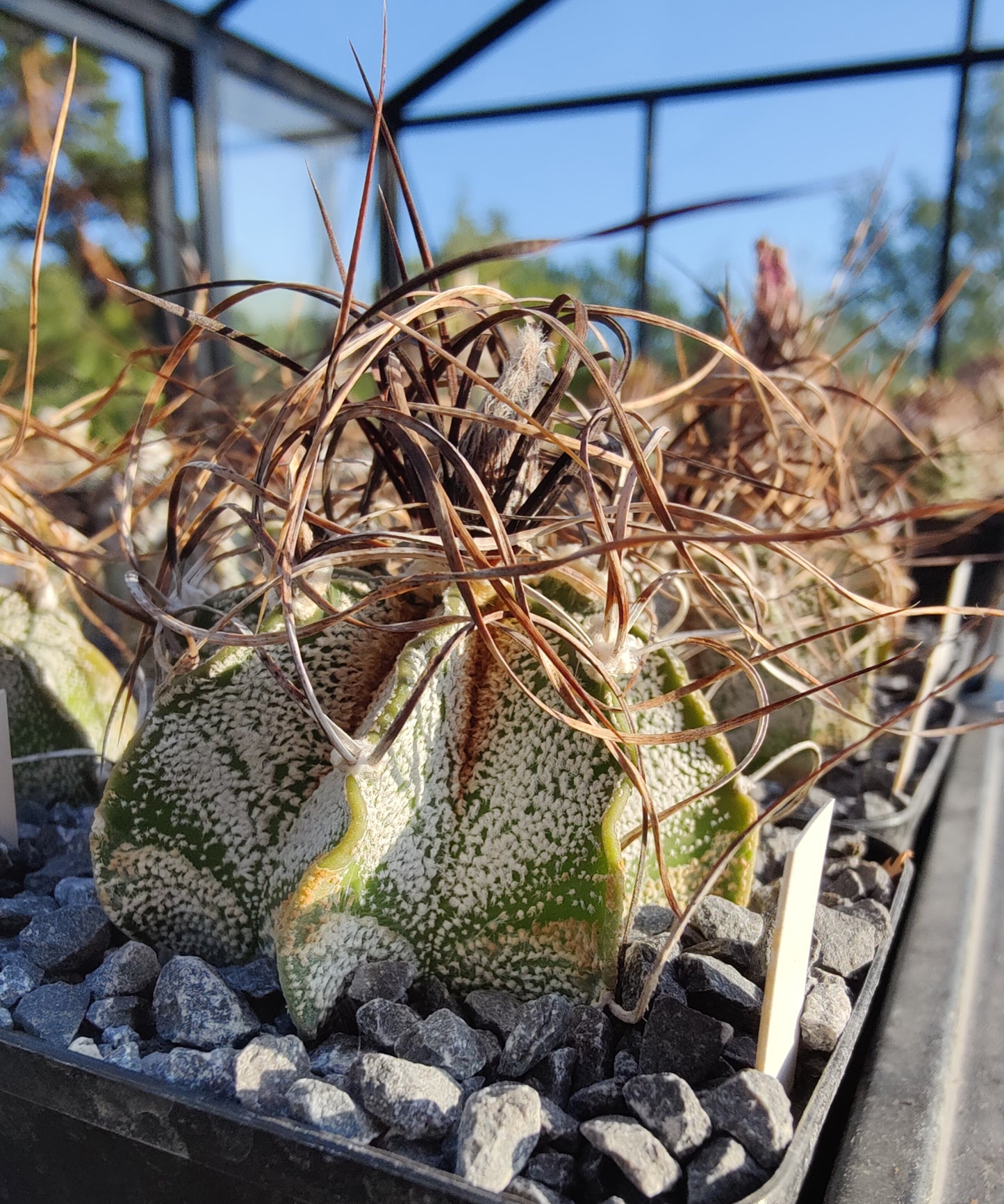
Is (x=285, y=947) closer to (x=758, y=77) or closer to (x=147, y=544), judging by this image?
(x=147, y=544)

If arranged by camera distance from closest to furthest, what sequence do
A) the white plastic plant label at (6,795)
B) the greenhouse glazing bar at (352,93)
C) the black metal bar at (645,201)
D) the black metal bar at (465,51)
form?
the white plastic plant label at (6,795)
the greenhouse glazing bar at (352,93)
the black metal bar at (465,51)
the black metal bar at (645,201)

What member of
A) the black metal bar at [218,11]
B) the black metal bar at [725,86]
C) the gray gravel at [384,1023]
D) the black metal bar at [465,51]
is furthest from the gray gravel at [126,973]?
the black metal bar at [725,86]

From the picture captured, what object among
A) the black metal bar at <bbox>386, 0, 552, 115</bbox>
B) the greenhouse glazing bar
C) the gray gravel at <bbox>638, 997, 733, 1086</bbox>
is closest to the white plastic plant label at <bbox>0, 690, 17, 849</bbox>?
the gray gravel at <bbox>638, 997, 733, 1086</bbox>

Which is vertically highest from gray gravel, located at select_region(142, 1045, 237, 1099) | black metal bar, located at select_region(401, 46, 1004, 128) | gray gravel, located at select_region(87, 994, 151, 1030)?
black metal bar, located at select_region(401, 46, 1004, 128)

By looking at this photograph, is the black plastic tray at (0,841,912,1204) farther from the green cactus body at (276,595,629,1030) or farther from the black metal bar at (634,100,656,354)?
the black metal bar at (634,100,656,354)

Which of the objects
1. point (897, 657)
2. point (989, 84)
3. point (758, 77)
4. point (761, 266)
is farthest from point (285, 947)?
point (989, 84)

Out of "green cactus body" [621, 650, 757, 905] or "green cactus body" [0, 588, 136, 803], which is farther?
"green cactus body" [0, 588, 136, 803]

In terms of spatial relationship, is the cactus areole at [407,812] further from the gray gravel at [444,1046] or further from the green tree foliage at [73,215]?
the green tree foliage at [73,215]
